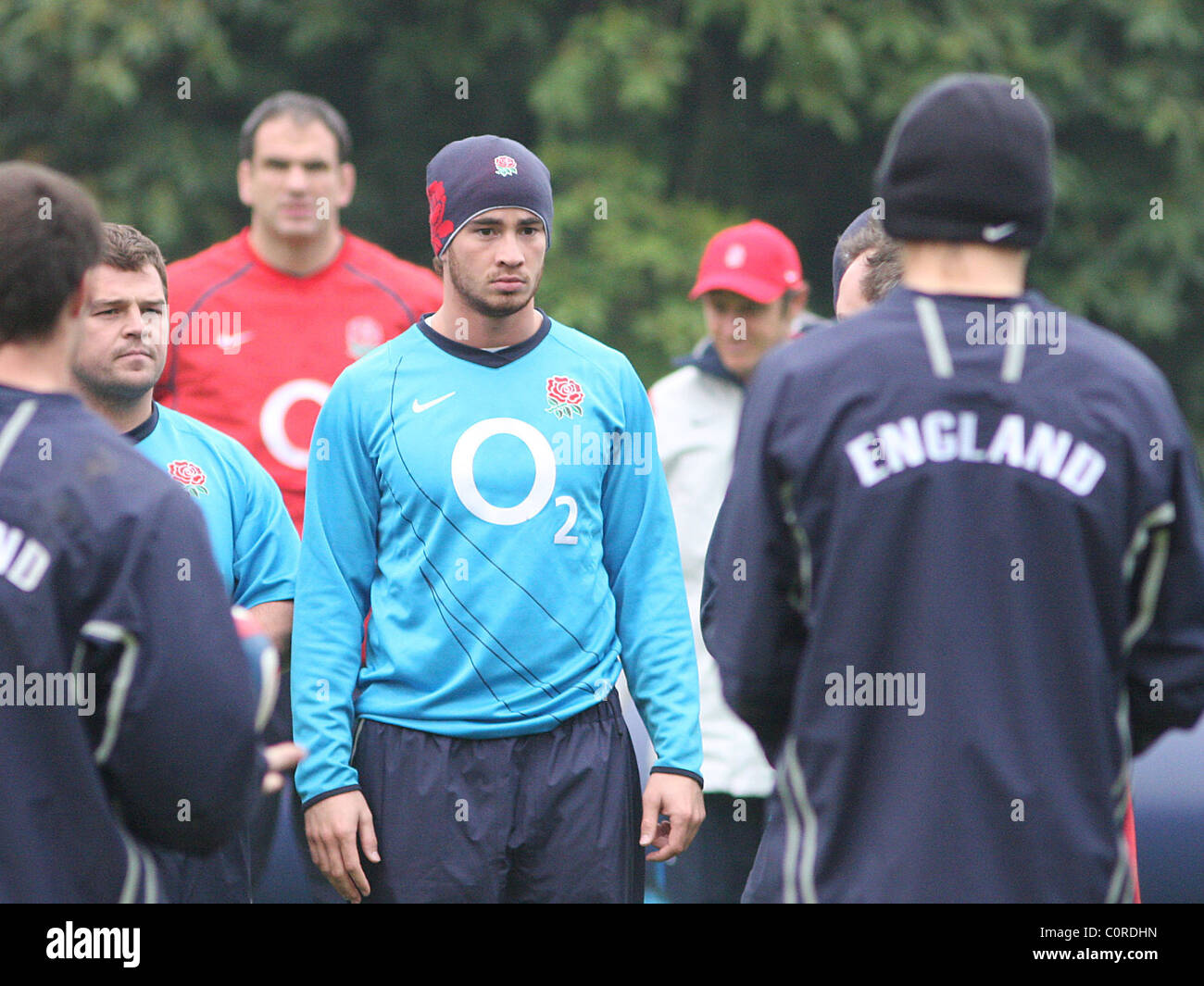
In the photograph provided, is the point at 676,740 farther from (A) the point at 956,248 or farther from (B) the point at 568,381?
(A) the point at 956,248

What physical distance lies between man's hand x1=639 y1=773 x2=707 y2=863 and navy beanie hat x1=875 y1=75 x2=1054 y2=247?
147cm

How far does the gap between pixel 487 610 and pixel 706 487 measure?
1394mm

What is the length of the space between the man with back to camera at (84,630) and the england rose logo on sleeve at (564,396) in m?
1.22

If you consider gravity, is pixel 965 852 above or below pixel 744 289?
below

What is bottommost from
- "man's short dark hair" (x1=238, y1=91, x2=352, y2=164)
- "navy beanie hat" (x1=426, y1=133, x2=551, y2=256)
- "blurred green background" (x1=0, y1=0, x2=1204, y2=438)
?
"navy beanie hat" (x1=426, y1=133, x2=551, y2=256)

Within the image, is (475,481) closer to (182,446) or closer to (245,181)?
(182,446)

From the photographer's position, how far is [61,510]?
2.35 metres

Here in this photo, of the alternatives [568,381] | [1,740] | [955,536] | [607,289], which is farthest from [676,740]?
[607,289]

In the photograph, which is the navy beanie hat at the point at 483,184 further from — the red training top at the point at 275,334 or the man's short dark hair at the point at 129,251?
the red training top at the point at 275,334

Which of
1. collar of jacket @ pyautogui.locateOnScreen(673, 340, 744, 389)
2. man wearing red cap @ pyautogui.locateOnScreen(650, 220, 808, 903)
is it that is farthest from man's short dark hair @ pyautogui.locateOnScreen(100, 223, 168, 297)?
collar of jacket @ pyautogui.locateOnScreen(673, 340, 744, 389)

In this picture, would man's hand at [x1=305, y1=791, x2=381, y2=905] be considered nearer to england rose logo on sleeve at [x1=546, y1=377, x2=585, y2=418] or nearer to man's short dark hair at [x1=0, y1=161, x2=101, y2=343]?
england rose logo on sleeve at [x1=546, y1=377, x2=585, y2=418]

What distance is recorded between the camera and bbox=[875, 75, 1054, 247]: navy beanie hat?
98.1 inches

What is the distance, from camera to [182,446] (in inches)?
149

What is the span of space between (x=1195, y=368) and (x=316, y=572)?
336 inches
